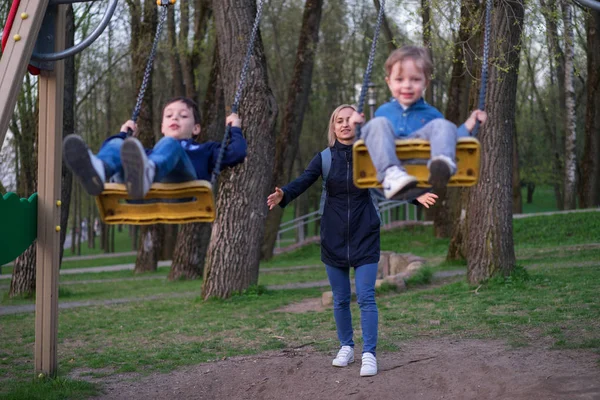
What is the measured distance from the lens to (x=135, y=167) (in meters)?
4.82

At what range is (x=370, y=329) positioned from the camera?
6.52 m

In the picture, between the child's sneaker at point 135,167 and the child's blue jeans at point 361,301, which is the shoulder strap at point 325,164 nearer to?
the child's blue jeans at point 361,301

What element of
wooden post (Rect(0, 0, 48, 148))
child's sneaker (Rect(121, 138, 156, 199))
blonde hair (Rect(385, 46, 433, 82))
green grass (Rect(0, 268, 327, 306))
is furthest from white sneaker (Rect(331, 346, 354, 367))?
green grass (Rect(0, 268, 327, 306))

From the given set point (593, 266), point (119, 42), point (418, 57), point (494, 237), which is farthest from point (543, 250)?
point (119, 42)

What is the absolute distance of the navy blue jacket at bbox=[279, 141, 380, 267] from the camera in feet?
21.1

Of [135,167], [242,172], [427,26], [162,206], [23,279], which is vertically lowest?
[23,279]

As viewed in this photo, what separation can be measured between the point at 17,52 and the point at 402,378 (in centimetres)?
407

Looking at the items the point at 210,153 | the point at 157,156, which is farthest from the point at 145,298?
the point at 157,156

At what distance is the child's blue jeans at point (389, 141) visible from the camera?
486 cm

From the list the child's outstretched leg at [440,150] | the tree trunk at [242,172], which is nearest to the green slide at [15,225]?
the child's outstretched leg at [440,150]

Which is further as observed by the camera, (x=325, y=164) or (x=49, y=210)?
(x=49, y=210)

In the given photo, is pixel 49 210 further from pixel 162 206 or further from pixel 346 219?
pixel 346 219

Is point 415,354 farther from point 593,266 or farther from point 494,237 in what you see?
point 593,266

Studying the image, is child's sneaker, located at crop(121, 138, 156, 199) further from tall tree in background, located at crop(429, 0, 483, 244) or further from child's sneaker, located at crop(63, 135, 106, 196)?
tall tree in background, located at crop(429, 0, 483, 244)
